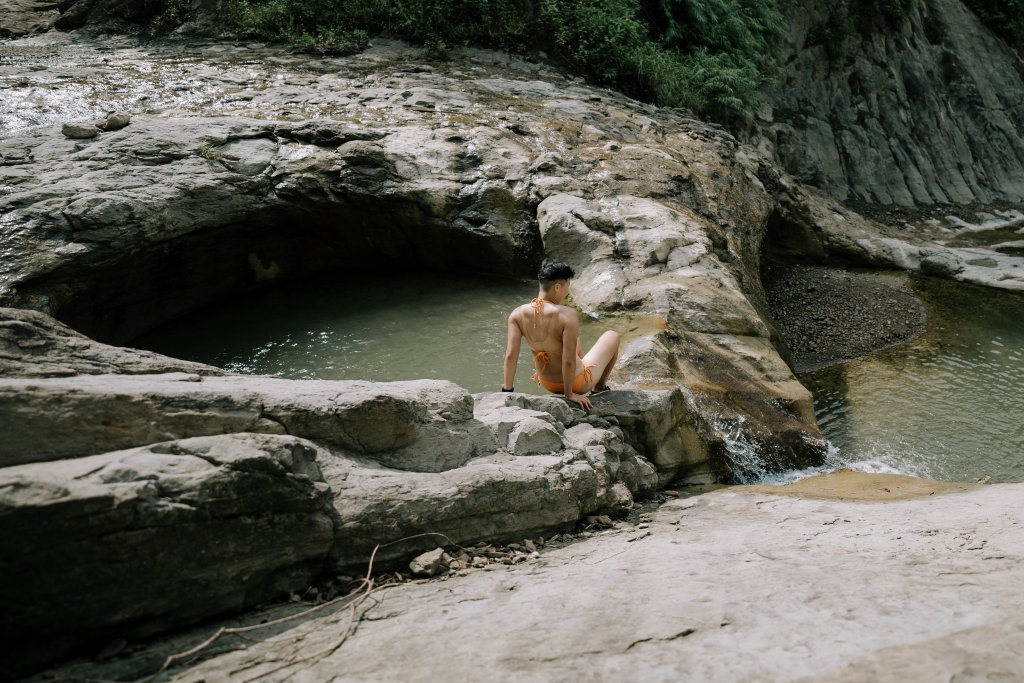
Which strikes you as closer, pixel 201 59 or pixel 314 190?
pixel 314 190

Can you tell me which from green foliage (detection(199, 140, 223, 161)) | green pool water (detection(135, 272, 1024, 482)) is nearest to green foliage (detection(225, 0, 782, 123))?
green foliage (detection(199, 140, 223, 161))

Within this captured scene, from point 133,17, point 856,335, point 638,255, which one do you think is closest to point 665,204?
point 638,255

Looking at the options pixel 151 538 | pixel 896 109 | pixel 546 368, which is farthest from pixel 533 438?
pixel 896 109

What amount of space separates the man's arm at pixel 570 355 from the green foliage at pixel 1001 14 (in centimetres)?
2647

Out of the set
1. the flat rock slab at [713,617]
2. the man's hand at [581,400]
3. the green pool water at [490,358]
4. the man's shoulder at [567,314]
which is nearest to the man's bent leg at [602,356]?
the man's hand at [581,400]

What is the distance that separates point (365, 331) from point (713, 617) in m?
6.08

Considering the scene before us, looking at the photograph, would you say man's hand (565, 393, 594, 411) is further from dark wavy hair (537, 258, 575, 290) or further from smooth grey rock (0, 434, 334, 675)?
smooth grey rock (0, 434, 334, 675)

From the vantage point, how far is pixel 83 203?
23.0ft

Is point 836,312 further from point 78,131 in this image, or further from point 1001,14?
point 1001,14

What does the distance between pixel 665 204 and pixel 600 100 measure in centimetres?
431

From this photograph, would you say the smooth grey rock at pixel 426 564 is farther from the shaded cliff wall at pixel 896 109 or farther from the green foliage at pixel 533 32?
the shaded cliff wall at pixel 896 109

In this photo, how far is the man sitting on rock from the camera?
5.19 metres

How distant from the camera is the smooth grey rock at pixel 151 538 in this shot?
249cm

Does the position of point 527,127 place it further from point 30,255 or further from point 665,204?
point 30,255
